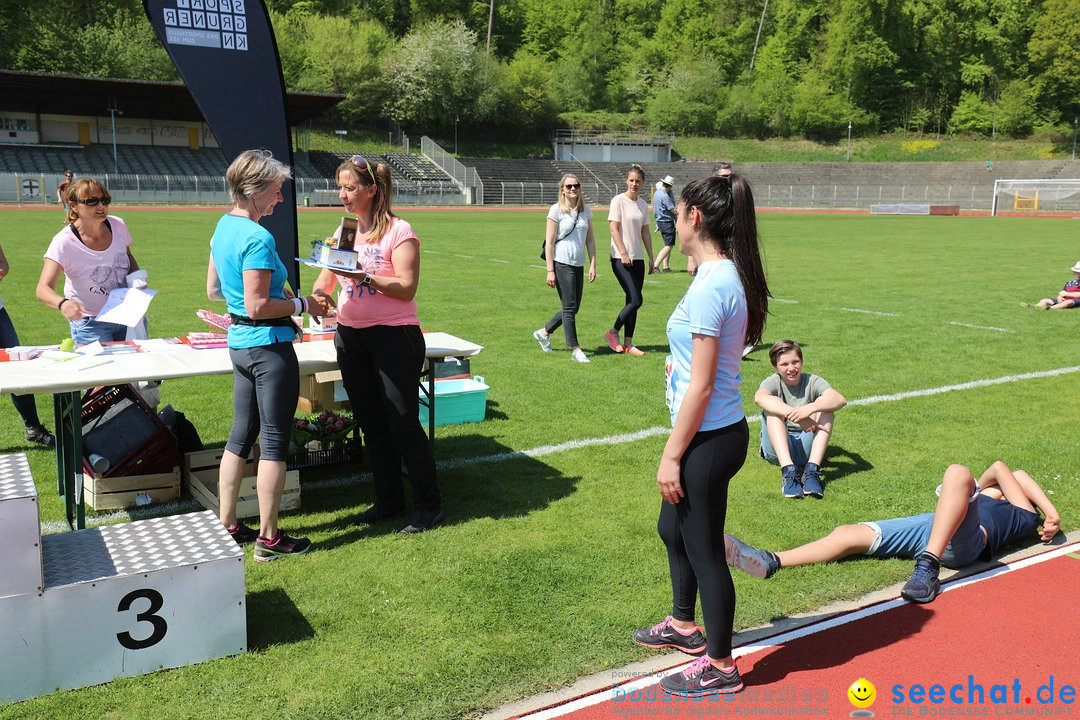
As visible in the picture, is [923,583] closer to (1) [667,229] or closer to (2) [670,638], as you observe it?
(2) [670,638]

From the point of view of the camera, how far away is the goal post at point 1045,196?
51406mm

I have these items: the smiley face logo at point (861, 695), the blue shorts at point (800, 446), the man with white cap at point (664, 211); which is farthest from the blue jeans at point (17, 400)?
the man with white cap at point (664, 211)

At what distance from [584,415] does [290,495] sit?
281 centimetres

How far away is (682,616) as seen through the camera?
3598 millimetres

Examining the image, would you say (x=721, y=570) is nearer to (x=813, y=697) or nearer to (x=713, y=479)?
(x=713, y=479)

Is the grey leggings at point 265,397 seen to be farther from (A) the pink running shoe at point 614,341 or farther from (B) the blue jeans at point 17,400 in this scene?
(A) the pink running shoe at point 614,341

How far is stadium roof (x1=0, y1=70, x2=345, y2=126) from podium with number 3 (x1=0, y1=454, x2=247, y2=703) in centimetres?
4526

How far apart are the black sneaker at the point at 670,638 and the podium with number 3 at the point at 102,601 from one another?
1.59m

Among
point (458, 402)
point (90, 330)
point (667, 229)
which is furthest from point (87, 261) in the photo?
point (667, 229)

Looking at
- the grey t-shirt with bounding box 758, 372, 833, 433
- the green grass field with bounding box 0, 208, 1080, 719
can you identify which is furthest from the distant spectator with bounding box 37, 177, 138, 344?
the grey t-shirt with bounding box 758, 372, 833, 433

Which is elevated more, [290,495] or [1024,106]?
[1024,106]

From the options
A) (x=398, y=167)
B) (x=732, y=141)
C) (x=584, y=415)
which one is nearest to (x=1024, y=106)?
(x=732, y=141)

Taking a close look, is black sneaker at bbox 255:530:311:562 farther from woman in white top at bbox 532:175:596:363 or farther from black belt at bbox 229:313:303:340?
woman in white top at bbox 532:175:596:363

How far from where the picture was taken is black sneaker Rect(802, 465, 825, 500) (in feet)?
17.9
